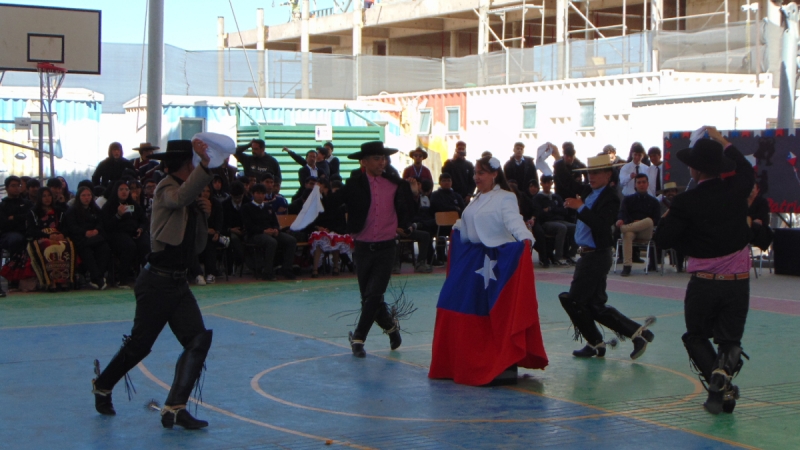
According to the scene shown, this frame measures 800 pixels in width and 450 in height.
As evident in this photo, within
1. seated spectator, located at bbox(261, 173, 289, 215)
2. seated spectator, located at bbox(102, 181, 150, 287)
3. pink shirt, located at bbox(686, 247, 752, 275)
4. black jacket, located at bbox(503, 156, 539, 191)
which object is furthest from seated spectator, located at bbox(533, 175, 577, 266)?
pink shirt, located at bbox(686, 247, 752, 275)

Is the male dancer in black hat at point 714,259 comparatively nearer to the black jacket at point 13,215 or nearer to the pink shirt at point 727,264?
the pink shirt at point 727,264

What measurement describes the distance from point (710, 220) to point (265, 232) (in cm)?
943

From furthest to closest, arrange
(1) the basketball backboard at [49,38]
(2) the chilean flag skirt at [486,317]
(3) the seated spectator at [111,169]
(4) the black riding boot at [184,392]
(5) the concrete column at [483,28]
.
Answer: (5) the concrete column at [483,28] → (1) the basketball backboard at [49,38] → (3) the seated spectator at [111,169] → (2) the chilean flag skirt at [486,317] → (4) the black riding boot at [184,392]

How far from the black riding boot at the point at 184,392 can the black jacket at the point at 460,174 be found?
1256 cm

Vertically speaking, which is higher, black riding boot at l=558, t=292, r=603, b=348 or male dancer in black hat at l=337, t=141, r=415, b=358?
male dancer in black hat at l=337, t=141, r=415, b=358

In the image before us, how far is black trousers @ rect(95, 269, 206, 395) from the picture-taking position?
6.69m

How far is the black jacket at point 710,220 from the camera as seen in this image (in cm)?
704

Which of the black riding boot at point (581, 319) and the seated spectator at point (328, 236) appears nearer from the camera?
the black riding boot at point (581, 319)

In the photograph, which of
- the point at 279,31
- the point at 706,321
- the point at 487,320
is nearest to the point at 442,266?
the point at 487,320

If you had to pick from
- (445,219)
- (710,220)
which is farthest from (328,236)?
(710,220)

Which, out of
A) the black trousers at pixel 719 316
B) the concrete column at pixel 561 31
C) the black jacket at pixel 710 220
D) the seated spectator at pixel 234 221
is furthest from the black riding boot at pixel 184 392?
the concrete column at pixel 561 31

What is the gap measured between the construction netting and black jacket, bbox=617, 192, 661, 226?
11273 millimetres

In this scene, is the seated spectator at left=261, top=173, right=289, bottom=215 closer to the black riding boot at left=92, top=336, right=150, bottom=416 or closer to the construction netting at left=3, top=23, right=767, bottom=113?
the black riding boot at left=92, top=336, right=150, bottom=416

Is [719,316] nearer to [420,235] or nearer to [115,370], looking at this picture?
[115,370]
